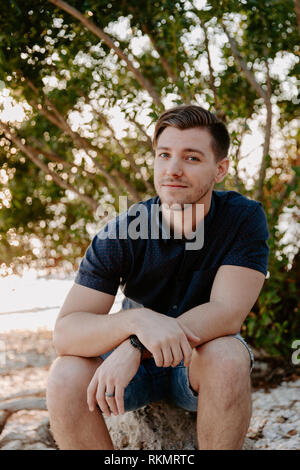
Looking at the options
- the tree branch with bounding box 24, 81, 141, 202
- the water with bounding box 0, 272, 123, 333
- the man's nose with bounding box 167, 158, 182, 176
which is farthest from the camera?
the water with bounding box 0, 272, 123, 333

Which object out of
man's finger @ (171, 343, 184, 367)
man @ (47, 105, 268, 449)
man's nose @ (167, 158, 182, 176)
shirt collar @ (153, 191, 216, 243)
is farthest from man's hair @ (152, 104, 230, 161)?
man's finger @ (171, 343, 184, 367)

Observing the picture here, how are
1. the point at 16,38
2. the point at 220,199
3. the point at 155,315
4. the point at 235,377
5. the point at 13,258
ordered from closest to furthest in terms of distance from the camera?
the point at 235,377, the point at 155,315, the point at 220,199, the point at 16,38, the point at 13,258

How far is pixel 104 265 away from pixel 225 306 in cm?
60

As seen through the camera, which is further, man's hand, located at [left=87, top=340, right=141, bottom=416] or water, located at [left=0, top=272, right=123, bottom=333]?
water, located at [left=0, top=272, right=123, bottom=333]

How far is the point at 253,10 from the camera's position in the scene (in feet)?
10.3

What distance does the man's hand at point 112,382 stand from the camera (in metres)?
1.81

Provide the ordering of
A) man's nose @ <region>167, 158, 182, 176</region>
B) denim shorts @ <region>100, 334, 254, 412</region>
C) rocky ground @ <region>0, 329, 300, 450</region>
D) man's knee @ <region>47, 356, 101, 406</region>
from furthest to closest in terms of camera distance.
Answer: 1. rocky ground @ <region>0, 329, 300, 450</region>
2. man's nose @ <region>167, 158, 182, 176</region>
3. denim shorts @ <region>100, 334, 254, 412</region>
4. man's knee @ <region>47, 356, 101, 406</region>

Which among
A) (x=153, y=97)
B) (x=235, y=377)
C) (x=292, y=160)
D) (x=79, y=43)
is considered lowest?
(x=235, y=377)

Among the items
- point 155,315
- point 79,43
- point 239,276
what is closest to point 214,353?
point 155,315

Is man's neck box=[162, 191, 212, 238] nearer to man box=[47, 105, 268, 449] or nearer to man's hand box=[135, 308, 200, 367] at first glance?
man box=[47, 105, 268, 449]

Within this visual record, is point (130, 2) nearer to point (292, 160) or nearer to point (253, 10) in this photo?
point (253, 10)

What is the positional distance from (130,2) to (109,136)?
1.73 metres

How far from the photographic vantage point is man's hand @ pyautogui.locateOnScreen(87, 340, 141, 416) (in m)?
1.81

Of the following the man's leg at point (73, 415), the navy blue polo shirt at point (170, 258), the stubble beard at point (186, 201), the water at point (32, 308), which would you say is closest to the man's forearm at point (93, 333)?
the man's leg at point (73, 415)
